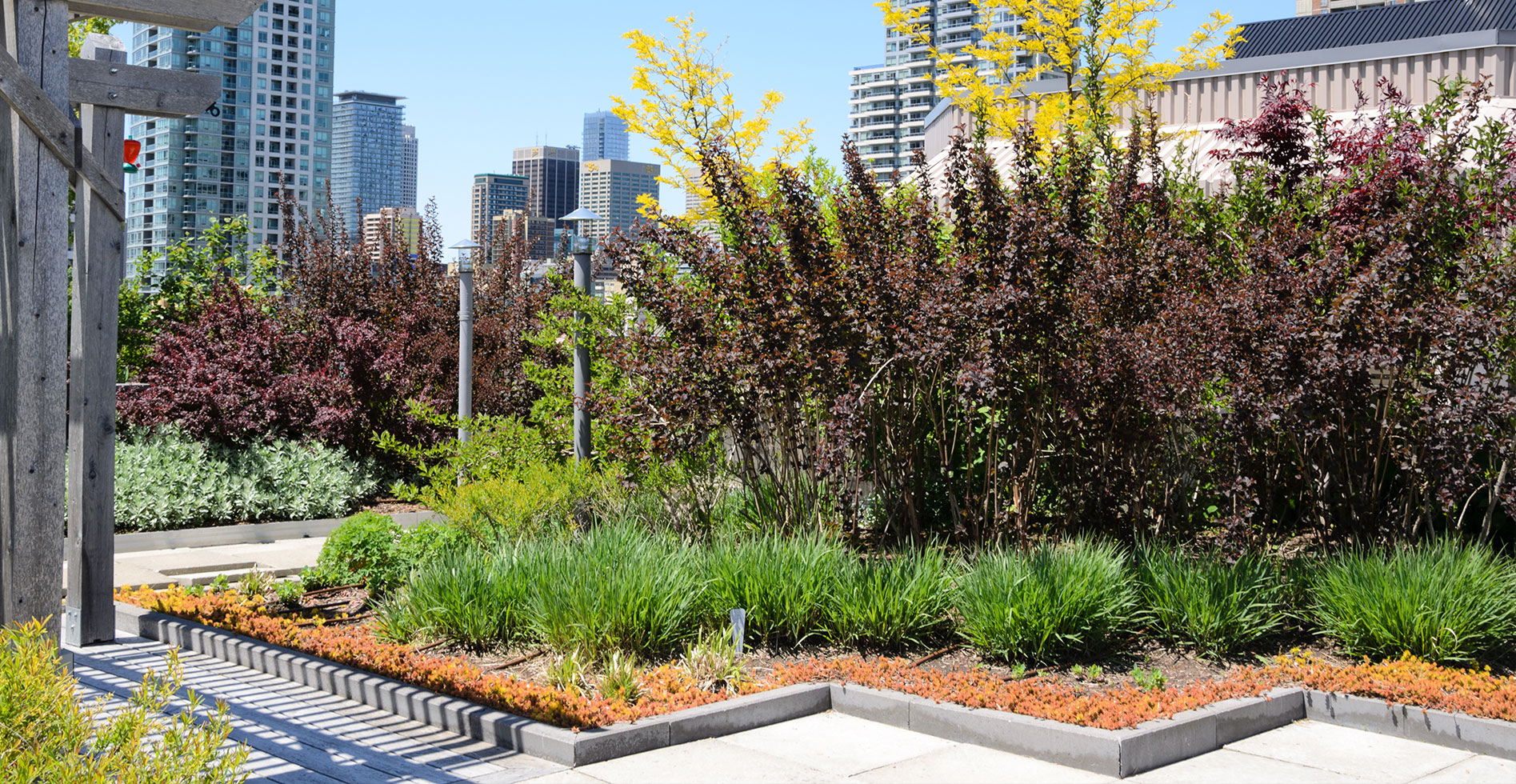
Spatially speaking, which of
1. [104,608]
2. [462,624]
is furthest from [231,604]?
[462,624]

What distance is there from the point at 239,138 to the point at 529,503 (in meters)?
186

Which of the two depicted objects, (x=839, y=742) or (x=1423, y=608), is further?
(x=1423, y=608)

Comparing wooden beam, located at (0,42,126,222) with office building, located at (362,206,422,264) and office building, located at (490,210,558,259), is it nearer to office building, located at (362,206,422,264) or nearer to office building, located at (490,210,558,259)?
office building, located at (362,206,422,264)

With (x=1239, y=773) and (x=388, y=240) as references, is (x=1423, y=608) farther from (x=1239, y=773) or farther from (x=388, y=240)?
(x=388, y=240)

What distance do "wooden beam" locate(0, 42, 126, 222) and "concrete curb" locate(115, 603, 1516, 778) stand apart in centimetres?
278

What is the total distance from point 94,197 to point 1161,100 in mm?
14130

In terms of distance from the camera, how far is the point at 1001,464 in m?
8.27

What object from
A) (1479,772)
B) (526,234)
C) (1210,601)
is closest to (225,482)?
(1210,601)

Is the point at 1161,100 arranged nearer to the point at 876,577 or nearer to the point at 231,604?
the point at 876,577

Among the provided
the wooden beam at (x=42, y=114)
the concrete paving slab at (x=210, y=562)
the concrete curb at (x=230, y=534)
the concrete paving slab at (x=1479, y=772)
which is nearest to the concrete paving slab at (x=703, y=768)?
the concrete paving slab at (x=1479, y=772)

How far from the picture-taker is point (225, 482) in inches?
474

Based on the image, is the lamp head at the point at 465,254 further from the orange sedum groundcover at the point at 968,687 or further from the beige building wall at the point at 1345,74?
the orange sedum groundcover at the point at 968,687

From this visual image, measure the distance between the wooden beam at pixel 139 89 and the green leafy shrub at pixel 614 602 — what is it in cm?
337

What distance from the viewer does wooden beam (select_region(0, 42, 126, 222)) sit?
467 centimetres
